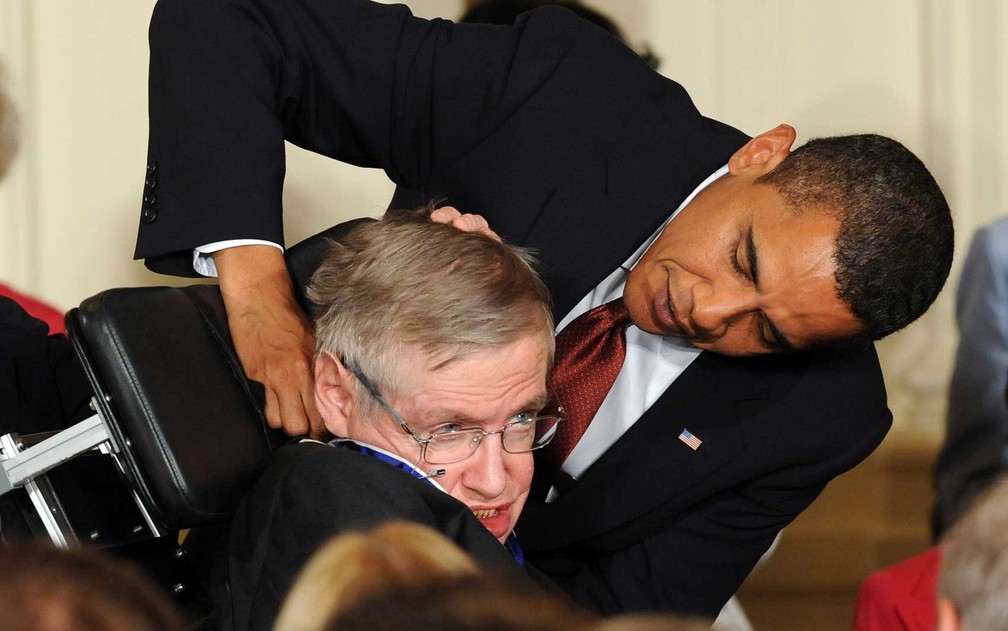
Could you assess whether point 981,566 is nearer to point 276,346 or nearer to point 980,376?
point 276,346

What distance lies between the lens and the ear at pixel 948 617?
0.96 metres

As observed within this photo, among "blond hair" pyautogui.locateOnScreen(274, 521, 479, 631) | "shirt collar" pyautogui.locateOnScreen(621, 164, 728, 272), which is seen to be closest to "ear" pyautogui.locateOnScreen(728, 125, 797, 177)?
"shirt collar" pyautogui.locateOnScreen(621, 164, 728, 272)

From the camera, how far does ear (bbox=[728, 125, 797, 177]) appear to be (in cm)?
194

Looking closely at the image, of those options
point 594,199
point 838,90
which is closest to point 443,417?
point 594,199

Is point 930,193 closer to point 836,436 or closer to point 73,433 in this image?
point 836,436

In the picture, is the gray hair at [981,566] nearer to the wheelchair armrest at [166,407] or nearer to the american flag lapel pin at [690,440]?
the wheelchair armrest at [166,407]

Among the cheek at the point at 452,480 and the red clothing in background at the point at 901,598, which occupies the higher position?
the cheek at the point at 452,480

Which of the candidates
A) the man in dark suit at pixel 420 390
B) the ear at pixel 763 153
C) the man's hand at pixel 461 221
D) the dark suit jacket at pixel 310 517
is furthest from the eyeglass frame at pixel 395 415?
the ear at pixel 763 153

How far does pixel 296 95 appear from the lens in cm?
199

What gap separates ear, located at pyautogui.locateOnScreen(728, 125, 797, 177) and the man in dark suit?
480mm

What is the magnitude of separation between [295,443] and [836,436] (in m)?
0.95

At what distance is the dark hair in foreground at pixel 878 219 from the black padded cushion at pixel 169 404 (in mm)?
840

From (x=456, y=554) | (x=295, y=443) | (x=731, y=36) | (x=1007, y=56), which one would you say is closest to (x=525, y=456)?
(x=295, y=443)

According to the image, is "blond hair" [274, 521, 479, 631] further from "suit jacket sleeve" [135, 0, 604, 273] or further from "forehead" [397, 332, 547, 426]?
"suit jacket sleeve" [135, 0, 604, 273]
